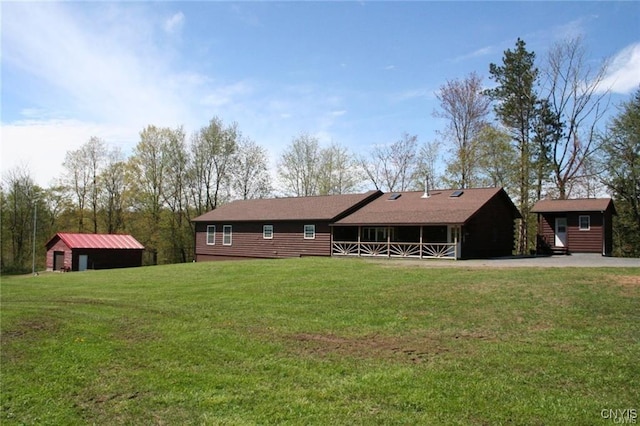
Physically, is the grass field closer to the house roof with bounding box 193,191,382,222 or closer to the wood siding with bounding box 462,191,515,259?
the wood siding with bounding box 462,191,515,259

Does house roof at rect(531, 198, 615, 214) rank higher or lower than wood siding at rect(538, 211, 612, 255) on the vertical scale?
higher

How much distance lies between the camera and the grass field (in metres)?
5.14

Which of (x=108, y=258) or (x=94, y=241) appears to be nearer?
(x=94, y=241)

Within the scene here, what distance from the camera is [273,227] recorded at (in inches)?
1249

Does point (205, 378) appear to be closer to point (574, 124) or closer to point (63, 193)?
point (574, 124)

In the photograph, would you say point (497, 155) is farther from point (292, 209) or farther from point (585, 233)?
point (292, 209)

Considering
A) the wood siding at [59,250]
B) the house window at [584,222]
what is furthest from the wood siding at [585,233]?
the wood siding at [59,250]

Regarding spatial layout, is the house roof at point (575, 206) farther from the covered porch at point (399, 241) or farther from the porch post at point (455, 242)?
the covered porch at point (399, 241)

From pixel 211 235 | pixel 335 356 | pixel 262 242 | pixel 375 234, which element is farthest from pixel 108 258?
pixel 335 356

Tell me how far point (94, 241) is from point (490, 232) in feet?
101

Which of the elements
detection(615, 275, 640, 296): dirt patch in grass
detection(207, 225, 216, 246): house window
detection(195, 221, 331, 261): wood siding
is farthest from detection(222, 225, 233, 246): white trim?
detection(615, 275, 640, 296): dirt patch in grass

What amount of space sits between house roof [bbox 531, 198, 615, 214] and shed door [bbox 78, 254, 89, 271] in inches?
1302

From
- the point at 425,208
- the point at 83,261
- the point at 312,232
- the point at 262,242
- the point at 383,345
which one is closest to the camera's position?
the point at 383,345

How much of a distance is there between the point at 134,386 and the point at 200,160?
44.9 meters
